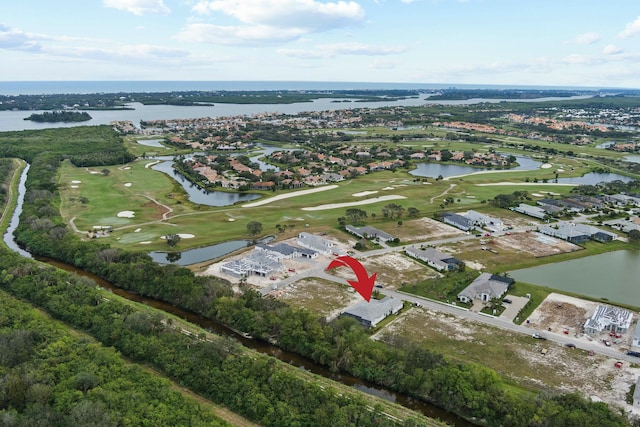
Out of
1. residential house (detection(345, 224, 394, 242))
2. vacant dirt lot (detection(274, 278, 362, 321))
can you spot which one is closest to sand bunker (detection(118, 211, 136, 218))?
residential house (detection(345, 224, 394, 242))

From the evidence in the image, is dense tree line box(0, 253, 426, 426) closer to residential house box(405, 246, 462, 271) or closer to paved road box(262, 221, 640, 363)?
paved road box(262, 221, 640, 363)

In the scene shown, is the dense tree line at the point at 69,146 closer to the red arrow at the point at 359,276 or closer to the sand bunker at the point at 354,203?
the sand bunker at the point at 354,203

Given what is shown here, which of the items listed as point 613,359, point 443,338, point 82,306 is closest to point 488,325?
point 443,338

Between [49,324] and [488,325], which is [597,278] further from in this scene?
[49,324]

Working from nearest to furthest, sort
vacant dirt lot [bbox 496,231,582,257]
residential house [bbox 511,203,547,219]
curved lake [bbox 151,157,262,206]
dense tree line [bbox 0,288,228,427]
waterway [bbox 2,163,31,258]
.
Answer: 1. dense tree line [bbox 0,288,228,427]
2. waterway [bbox 2,163,31,258]
3. vacant dirt lot [bbox 496,231,582,257]
4. residential house [bbox 511,203,547,219]
5. curved lake [bbox 151,157,262,206]

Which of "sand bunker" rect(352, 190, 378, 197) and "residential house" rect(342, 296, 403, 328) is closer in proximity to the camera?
"residential house" rect(342, 296, 403, 328)

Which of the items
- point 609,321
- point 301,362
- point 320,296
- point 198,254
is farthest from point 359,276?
point 609,321
